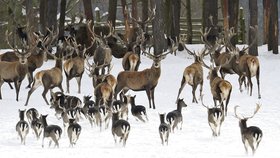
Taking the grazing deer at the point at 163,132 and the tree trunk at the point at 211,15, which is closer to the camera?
the grazing deer at the point at 163,132

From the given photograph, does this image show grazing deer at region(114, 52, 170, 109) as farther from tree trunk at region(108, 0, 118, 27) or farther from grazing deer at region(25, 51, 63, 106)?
tree trunk at region(108, 0, 118, 27)

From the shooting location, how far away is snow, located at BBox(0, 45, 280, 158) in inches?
457

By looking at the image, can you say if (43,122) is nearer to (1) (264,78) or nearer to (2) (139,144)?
(2) (139,144)

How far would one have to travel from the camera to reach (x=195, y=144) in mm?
12531

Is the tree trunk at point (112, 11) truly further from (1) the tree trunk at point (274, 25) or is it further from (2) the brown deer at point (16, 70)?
(2) the brown deer at point (16, 70)

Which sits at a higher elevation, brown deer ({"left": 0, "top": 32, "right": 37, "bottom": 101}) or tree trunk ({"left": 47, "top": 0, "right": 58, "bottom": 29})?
tree trunk ({"left": 47, "top": 0, "right": 58, "bottom": 29})

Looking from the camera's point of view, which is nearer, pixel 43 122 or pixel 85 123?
pixel 43 122

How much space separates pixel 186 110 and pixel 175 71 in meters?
6.74

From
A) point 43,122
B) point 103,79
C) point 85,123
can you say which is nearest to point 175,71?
point 103,79

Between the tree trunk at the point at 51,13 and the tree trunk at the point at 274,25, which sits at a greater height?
the tree trunk at the point at 51,13

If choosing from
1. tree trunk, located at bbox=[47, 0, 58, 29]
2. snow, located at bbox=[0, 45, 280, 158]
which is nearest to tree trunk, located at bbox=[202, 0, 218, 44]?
tree trunk, located at bbox=[47, 0, 58, 29]

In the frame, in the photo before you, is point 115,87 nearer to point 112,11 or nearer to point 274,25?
point 274,25

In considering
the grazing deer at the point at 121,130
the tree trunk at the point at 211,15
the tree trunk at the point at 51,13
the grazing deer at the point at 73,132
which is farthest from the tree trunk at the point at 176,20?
the grazing deer at the point at 73,132

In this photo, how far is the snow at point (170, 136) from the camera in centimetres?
1160
